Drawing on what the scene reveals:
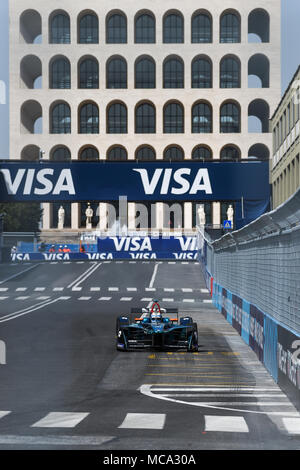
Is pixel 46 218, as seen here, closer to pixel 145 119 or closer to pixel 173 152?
pixel 145 119

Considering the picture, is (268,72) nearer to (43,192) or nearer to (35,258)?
(35,258)

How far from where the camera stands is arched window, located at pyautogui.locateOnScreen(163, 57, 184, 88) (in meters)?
122

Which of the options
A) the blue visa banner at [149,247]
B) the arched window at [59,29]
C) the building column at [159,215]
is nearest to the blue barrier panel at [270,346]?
the blue visa banner at [149,247]

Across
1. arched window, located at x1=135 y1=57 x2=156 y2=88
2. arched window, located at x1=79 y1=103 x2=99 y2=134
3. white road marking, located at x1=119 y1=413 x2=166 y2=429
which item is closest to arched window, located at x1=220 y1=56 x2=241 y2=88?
arched window, located at x1=135 y1=57 x2=156 y2=88

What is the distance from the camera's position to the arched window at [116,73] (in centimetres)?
12288

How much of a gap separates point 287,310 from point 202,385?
220 cm

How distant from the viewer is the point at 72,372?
16.6 meters

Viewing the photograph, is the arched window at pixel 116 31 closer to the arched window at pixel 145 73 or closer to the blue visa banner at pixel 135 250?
the arched window at pixel 145 73

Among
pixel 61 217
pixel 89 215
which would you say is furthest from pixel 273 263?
pixel 61 217

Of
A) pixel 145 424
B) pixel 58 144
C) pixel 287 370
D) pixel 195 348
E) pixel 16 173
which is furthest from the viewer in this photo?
pixel 58 144

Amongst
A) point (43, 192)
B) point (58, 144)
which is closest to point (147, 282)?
point (43, 192)

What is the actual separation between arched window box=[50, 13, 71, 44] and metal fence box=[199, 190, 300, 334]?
338ft

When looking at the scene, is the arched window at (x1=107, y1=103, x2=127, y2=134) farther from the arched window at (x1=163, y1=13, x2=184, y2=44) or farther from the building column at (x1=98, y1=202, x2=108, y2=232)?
the building column at (x1=98, y1=202, x2=108, y2=232)

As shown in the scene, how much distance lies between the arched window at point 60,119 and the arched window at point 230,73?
81.5 ft
